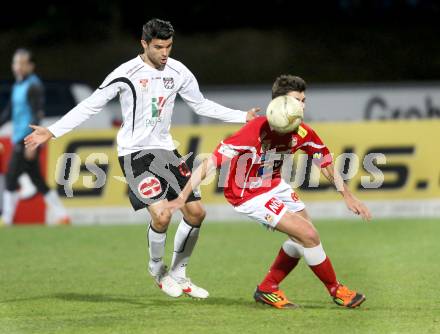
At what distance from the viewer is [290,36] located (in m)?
29.3

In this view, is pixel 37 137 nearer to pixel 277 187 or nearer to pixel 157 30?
pixel 157 30

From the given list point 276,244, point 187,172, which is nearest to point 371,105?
point 276,244

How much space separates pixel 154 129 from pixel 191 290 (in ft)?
4.25

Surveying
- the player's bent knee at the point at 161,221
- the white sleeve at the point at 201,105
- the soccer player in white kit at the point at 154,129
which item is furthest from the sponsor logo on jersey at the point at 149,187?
the white sleeve at the point at 201,105

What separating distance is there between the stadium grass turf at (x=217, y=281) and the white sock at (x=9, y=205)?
0.81 meters

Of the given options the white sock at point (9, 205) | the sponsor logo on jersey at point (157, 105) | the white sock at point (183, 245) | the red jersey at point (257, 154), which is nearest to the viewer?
the red jersey at point (257, 154)

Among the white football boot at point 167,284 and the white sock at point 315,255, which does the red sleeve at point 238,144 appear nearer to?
the white sock at point 315,255

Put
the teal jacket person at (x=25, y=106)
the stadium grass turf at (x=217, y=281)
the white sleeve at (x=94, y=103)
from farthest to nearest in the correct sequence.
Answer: the teal jacket person at (x=25, y=106) → the white sleeve at (x=94, y=103) → the stadium grass turf at (x=217, y=281)

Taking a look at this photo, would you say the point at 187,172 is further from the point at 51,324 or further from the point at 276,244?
the point at 276,244

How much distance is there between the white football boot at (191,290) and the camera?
9805 mm

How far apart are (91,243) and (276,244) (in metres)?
2.11

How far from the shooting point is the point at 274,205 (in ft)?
29.6

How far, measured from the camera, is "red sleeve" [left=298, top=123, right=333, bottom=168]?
29.8 feet

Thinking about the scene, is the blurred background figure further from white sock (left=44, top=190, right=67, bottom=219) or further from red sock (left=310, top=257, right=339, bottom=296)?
red sock (left=310, top=257, right=339, bottom=296)
